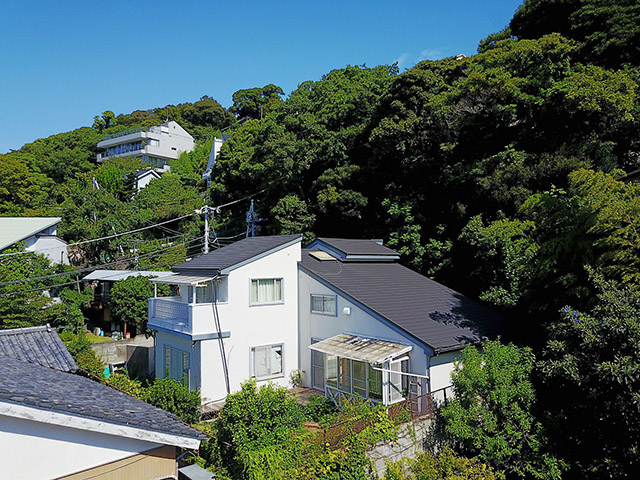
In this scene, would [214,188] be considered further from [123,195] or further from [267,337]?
[267,337]

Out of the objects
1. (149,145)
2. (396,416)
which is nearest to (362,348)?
(396,416)

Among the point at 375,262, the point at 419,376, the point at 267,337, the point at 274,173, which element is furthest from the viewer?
the point at 274,173

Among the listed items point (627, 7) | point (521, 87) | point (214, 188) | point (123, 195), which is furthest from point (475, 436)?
point (123, 195)

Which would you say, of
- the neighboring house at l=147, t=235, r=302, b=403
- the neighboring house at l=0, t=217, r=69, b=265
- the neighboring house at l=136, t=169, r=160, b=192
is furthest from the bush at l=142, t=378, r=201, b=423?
the neighboring house at l=136, t=169, r=160, b=192

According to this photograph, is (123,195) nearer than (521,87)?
No

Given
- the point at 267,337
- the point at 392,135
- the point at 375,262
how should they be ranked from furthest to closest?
the point at 392,135 → the point at 375,262 → the point at 267,337

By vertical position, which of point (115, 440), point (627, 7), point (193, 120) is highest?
point (193, 120)

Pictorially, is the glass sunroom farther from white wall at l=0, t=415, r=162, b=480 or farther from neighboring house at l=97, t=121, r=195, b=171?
neighboring house at l=97, t=121, r=195, b=171
